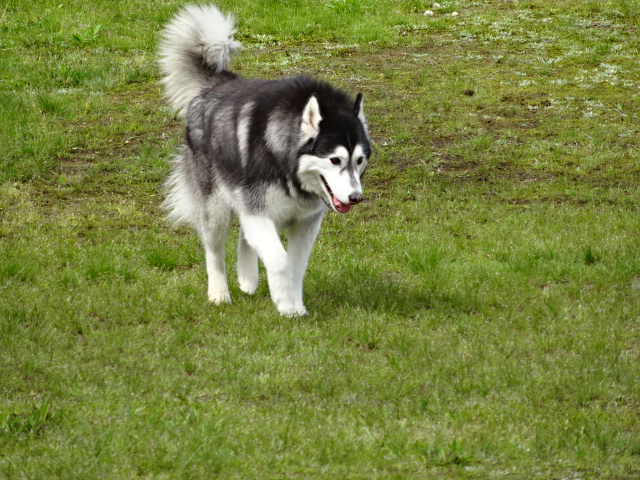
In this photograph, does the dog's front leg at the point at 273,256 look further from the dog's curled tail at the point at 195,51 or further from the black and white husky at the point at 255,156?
the dog's curled tail at the point at 195,51

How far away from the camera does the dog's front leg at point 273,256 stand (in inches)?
259

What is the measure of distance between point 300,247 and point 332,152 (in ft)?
3.12

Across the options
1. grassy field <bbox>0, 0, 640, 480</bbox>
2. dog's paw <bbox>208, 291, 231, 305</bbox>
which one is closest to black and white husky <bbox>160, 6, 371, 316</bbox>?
dog's paw <bbox>208, 291, 231, 305</bbox>

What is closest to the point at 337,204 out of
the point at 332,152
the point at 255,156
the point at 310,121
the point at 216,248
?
the point at 332,152

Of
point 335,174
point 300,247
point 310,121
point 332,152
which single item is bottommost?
point 300,247

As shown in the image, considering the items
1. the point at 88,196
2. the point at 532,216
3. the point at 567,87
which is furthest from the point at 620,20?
the point at 88,196

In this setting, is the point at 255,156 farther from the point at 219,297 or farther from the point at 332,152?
the point at 219,297

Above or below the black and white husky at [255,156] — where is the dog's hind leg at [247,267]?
below

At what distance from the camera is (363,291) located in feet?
24.0

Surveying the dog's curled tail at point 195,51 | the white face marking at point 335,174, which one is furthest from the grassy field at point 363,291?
the dog's curled tail at point 195,51

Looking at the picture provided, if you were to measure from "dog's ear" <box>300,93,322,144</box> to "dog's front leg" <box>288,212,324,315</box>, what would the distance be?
0.75m

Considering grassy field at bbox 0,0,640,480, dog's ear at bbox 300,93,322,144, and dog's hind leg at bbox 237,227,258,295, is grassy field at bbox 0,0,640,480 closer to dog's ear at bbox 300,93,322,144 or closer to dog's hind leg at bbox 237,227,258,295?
dog's hind leg at bbox 237,227,258,295

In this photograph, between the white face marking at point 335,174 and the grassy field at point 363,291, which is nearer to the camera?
the grassy field at point 363,291

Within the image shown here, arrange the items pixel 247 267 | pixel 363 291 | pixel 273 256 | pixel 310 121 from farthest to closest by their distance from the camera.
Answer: pixel 247 267 → pixel 363 291 → pixel 273 256 → pixel 310 121
